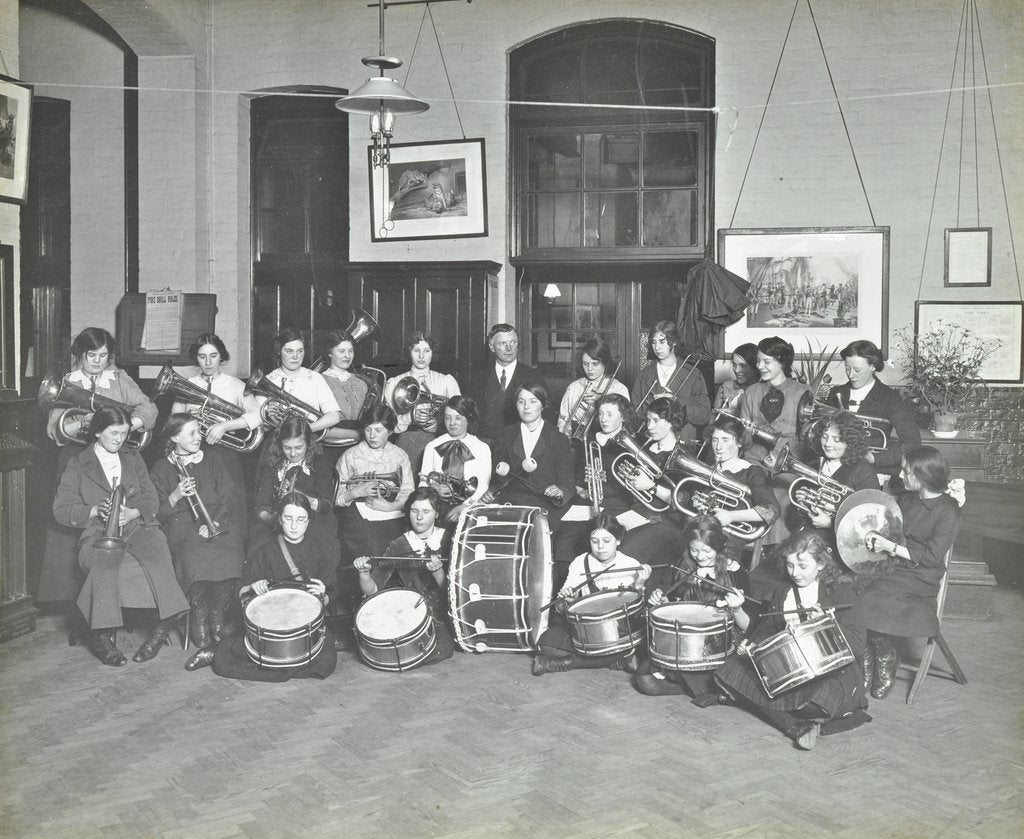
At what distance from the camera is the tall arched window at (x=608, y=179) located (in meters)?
8.31

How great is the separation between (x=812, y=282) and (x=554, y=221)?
7.30 feet

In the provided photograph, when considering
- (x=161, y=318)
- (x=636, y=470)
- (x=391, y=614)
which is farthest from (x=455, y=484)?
(x=161, y=318)

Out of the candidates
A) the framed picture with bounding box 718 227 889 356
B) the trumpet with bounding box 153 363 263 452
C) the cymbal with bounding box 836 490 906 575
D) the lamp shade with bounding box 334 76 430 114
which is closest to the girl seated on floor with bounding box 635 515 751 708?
the cymbal with bounding box 836 490 906 575

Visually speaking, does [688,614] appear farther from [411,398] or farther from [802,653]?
[411,398]

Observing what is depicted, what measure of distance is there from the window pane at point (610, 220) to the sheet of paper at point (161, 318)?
3.55 m

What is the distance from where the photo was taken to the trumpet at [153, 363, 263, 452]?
6387 millimetres

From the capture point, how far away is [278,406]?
644 centimetres

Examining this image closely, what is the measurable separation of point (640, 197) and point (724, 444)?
10.8ft

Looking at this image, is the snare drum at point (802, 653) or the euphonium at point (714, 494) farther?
the euphonium at point (714, 494)

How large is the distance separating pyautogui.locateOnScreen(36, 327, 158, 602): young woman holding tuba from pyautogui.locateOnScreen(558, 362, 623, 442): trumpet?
2766 millimetres

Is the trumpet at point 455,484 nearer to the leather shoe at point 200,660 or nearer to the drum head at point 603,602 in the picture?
the drum head at point 603,602

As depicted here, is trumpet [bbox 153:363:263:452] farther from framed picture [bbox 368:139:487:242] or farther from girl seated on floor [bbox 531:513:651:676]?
framed picture [bbox 368:139:487:242]

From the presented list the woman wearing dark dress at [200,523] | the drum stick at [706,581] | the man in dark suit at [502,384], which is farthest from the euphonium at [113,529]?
the drum stick at [706,581]

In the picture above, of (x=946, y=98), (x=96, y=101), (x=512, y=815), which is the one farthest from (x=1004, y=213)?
(x=96, y=101)
